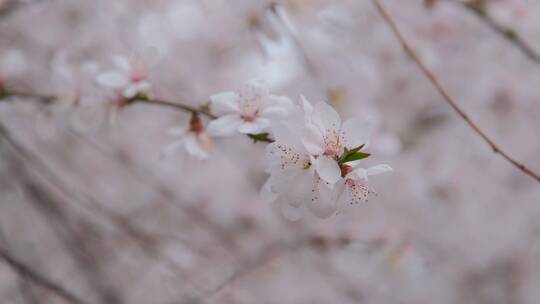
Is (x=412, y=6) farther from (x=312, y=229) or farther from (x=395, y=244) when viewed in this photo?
(x=395, y=244)

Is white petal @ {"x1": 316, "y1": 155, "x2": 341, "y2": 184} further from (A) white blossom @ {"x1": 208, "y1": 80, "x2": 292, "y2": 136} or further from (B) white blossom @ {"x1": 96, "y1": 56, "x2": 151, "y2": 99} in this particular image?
(B) white blossom @ {"x1": 96, "y1": 56, "x2": 151, "y2": 99}

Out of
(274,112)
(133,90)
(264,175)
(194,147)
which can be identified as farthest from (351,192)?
(264,175)

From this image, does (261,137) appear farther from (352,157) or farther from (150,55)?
(150,55)

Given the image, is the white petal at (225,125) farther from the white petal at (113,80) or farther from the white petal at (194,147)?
the white petal at (113,80)

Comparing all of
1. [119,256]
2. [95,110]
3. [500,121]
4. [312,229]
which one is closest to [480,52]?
[500,121]

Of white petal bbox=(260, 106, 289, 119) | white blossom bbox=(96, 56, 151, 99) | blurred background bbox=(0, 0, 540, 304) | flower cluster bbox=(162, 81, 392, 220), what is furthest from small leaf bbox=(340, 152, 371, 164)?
blurred background bbox=(0, 0, 540, 304)
